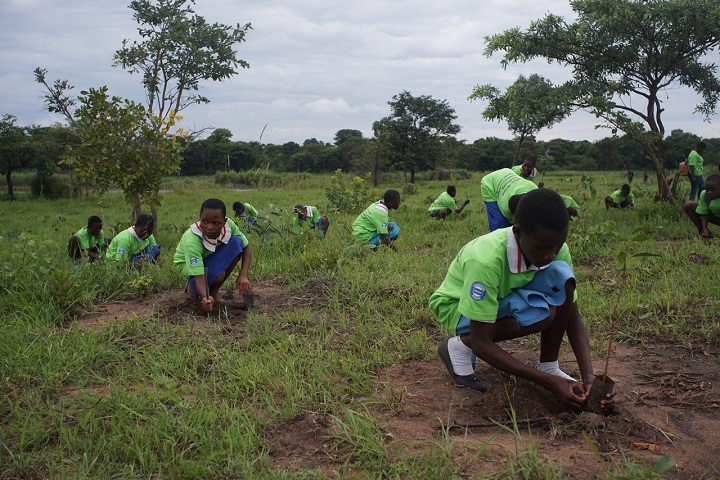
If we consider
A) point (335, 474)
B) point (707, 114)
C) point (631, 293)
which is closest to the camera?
point (335, 474)

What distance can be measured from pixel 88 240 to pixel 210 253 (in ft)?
11.5

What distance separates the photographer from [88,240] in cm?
706

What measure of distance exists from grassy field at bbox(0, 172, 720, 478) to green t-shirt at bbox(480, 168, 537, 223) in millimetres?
781

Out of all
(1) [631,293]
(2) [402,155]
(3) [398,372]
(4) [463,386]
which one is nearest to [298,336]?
(3) [398,372]

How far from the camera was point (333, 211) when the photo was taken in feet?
33.4

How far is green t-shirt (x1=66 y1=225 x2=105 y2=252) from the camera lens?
6992mm

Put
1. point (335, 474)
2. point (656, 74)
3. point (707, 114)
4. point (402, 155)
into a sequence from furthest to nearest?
point (402, 155), point (707, 114), point (656, 74), point (335, 474)

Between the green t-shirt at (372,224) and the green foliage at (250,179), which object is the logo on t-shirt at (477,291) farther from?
the green foliage at (250,179)

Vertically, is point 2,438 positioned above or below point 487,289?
below

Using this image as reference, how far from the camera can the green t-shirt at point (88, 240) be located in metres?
6.99

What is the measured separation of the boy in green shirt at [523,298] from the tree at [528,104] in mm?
6478

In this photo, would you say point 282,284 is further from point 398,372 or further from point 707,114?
point 707,114

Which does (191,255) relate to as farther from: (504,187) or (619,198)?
(619,198)

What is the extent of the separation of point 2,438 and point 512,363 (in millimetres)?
2212
